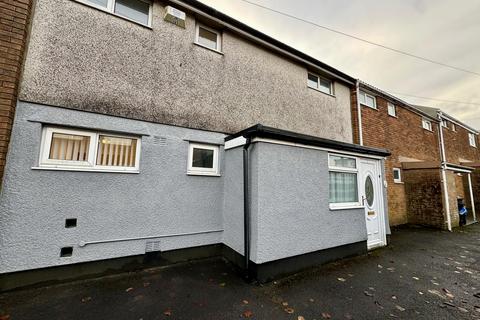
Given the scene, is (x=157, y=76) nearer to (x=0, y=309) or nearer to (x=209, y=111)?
(x=209, y=111)

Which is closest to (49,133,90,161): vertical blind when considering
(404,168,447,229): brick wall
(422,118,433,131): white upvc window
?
(404,168,447,229): brick wall

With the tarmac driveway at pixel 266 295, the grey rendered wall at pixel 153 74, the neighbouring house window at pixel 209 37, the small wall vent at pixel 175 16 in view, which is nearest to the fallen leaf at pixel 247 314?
the tarmac driveway at pixel 266 295

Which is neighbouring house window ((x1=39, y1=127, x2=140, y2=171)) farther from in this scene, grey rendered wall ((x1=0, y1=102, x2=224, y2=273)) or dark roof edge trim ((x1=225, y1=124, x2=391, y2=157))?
dark roof edge trim ((x1=225, y1=124, x2=391, y2=157))

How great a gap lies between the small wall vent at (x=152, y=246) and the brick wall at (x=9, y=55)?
2.62 meters

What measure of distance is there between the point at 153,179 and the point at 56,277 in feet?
7.42

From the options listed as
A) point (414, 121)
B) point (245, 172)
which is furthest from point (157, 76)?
point (414, 121)

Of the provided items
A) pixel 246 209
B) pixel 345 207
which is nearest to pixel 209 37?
pixel 246 209

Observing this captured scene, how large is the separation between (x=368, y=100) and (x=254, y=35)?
6.95 m

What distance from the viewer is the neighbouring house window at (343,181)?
479cm

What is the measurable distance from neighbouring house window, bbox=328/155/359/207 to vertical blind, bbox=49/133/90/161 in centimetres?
560

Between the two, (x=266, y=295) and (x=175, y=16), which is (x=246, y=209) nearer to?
(x=266, y=295)

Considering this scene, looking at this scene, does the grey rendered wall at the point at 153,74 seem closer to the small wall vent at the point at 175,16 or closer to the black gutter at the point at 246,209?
the small wall vent at the point at 175,16

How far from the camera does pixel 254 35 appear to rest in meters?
5.70

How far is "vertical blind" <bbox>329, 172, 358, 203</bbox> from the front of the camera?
189 inches
